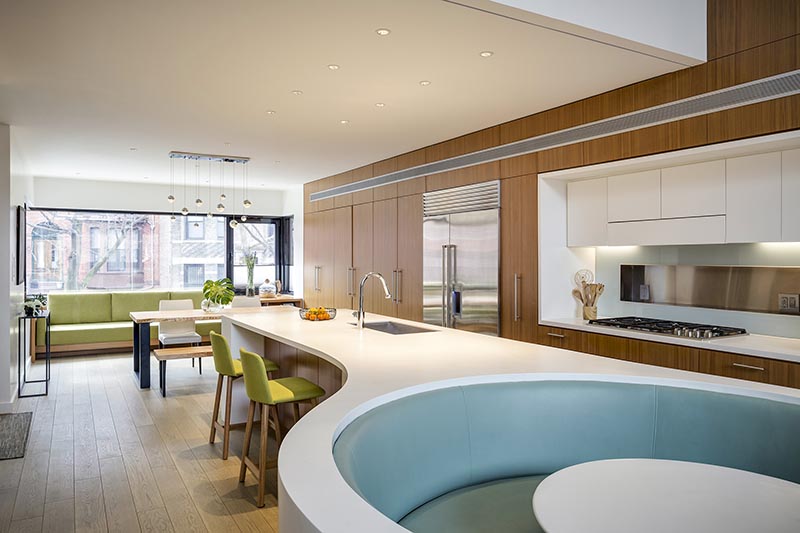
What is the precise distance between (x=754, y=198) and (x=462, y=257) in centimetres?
262

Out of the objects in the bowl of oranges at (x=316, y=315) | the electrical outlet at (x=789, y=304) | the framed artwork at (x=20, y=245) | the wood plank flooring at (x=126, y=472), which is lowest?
the wood plank flooring at (x=126, y=472)

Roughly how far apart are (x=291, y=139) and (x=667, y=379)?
4442 millimetres

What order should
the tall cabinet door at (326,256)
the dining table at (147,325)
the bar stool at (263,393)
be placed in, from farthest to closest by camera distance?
the tall cabinet door at (326,256) < the dining table at (147,325) < the bar stool at (263,393)

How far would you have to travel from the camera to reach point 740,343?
11.0 ft

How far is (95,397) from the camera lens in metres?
5.61

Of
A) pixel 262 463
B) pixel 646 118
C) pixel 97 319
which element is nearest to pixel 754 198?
pixel 646 118

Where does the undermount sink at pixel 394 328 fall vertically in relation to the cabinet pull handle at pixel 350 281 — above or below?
below

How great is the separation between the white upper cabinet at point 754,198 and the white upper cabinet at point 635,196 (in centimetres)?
52

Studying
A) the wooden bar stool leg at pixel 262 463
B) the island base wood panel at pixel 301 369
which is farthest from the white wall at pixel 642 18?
the wooden bar stool leg at pixel 262 463

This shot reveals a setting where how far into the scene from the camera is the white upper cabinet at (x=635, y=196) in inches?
157

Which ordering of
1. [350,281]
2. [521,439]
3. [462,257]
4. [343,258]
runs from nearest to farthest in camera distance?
1. [521,439]
2. [462,257]
3. [350,281]
4. [343,258]

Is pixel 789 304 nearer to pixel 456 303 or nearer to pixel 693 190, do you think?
pixel 693 190

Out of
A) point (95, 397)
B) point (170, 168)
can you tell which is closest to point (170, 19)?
point (95, 397)

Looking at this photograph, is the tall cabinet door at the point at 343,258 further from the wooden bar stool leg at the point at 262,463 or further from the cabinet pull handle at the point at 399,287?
the wooden bar stool leg at the point at 262,463
